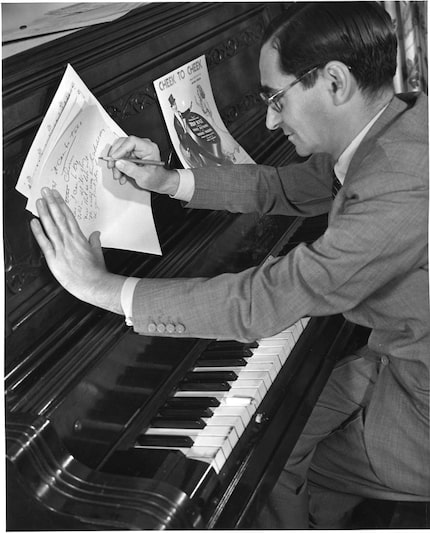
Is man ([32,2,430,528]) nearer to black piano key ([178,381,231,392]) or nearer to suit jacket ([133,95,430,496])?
suit jacket ([133,95,430,496])

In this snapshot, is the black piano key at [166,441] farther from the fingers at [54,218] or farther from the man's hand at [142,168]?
the man's hand at [142,168]

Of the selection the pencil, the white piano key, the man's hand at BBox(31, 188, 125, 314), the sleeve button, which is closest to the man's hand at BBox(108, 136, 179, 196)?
the pencil

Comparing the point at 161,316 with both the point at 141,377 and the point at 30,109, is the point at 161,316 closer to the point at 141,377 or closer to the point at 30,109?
the point at 141,377

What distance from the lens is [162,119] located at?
5.19 ft

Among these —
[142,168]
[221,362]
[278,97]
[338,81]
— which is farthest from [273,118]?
[221,362]

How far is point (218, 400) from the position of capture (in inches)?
52.7

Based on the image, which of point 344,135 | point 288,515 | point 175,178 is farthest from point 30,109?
point 288,515

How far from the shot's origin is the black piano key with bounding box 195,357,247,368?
4.76 ft

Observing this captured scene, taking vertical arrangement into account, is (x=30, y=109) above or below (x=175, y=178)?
above

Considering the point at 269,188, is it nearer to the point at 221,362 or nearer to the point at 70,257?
the point at 221,362

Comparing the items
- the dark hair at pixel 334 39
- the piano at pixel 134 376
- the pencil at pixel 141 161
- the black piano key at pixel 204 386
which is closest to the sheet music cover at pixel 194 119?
the piano at pixel 134 376

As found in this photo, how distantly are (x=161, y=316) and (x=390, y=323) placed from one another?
48 cm

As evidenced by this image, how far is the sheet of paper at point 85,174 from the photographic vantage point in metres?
1.20

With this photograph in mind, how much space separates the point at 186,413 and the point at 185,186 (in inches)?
20.7
